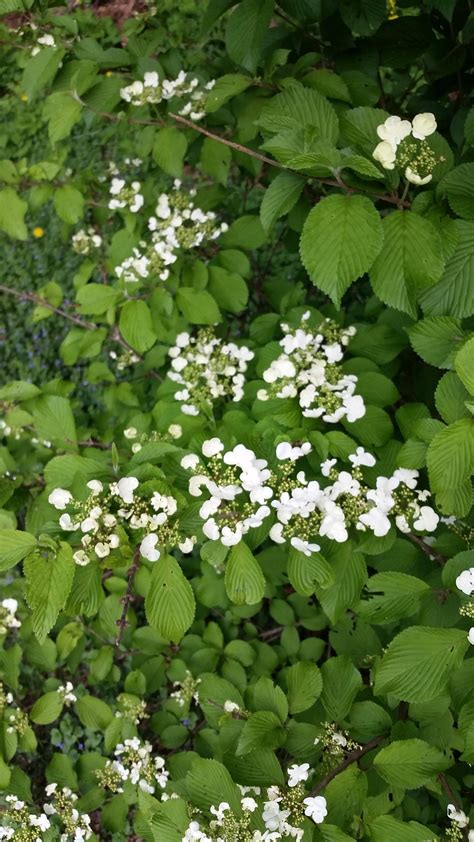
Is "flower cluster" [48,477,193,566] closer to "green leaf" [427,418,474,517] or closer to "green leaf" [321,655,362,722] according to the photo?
"green leaf" [427,418,474,517]

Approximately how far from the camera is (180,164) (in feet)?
6.57

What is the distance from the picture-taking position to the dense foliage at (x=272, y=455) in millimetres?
1319

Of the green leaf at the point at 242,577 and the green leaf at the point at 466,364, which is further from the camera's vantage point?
the green leaf at the point at 242,577

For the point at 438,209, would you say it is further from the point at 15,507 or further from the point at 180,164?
the point at 15,507

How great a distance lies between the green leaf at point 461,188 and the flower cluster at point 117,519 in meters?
0.84

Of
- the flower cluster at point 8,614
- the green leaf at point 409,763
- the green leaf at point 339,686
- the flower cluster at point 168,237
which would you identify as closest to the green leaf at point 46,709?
the flower cluster at point 8,614

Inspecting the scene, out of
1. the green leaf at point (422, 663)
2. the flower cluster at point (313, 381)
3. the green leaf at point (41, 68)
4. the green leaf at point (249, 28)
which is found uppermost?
the green leaf at point (41, 68)

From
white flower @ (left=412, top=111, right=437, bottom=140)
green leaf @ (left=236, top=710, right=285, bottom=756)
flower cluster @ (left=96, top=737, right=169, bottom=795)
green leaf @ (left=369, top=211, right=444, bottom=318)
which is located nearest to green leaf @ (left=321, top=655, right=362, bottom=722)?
green leaf @ (left=236, top=710, right=285, bottom=756)

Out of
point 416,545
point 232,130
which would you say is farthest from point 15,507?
point 232,130

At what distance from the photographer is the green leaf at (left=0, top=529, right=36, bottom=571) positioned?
1316 mm

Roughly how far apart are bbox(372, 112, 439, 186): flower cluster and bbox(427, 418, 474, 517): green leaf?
1.63 feet

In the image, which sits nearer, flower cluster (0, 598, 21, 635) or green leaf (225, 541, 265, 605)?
green leaf (225, 541, 265, 605)

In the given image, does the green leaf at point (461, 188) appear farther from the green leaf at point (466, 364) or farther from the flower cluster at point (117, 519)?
the flower cluster at point (117, 519)

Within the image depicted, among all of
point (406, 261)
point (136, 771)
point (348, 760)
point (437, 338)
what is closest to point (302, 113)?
point (406, 261)
